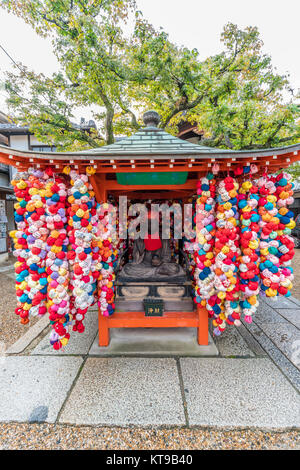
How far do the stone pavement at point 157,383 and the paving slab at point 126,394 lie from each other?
0.01 metres

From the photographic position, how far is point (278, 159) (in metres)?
3.10

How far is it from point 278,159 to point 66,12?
883 centimetres

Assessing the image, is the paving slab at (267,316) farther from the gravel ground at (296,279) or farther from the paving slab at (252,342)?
the gravel ground at (296,279)

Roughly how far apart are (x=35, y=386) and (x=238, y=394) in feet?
10.4

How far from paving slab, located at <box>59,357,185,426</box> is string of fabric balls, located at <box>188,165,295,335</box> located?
1537 mm

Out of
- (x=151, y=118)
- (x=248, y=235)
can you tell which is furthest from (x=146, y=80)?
(x=248, y=235)

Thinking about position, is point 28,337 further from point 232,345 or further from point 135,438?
point 232,345

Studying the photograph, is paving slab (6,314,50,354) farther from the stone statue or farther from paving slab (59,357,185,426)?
the stone statue

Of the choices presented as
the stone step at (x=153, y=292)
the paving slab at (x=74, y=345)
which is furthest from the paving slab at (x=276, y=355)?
the paving slab at (x=74, y=345)

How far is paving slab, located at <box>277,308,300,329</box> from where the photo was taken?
16.7 feet

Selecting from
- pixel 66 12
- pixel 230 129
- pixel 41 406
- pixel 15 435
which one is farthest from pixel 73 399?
pixel 66 12

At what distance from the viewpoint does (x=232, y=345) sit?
163 inches

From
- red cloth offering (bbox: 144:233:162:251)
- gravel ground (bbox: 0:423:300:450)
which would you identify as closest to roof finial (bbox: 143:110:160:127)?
red cloth offering (bbox: 144:233:162:251)

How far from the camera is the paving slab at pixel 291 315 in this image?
5088 mm
